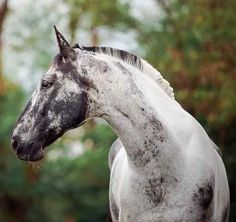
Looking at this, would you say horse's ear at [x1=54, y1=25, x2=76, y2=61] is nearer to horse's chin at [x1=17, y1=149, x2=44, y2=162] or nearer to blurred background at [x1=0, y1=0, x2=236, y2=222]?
horse's chin at [x1=17, y1=149, x2=44, y2=162]

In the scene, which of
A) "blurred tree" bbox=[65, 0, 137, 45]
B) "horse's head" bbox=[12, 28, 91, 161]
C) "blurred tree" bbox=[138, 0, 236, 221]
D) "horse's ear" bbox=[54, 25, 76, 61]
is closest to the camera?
"horse's ear" bbox=[54, 25, 76, 61]

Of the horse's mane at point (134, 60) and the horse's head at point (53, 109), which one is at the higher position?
the horse's mane at point (134, 60)

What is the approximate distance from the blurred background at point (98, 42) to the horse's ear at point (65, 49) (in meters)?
6.73

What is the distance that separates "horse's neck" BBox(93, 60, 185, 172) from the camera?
219 inches

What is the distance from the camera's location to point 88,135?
1997 centimetres

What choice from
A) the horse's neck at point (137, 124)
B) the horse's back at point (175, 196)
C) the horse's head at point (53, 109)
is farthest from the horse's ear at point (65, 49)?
the horse's back at point (175, 196)

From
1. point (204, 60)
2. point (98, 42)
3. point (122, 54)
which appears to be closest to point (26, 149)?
point (122, 54)

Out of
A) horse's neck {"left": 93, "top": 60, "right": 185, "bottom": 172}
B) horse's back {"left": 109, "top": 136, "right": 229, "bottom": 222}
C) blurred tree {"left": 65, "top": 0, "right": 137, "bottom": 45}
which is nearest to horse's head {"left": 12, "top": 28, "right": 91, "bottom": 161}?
horse's neck {"left": 93, "top": 60, "right": 185, "bottom": 172}

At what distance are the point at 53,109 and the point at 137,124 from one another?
0.59m

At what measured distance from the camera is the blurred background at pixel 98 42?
14.9m

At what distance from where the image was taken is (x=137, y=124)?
5.58 m

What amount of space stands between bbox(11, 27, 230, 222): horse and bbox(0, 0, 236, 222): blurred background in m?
6.33

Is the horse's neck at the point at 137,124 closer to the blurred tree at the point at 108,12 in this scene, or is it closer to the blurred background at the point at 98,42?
the blurred background at the point at 98,42

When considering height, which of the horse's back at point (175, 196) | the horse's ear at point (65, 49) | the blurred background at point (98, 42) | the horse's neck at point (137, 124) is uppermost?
the blurred background at point (98, 42)
